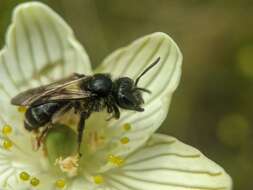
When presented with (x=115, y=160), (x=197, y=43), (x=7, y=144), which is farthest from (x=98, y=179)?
(x=197, y=43)

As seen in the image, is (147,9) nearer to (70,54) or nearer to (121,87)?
(70,54)

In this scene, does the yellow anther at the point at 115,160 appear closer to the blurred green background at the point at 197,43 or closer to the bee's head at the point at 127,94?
the bee's head at the point at 127,94

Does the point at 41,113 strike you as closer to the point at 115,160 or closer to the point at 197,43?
the point at 115,160

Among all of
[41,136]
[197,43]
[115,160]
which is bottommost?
[197,43]

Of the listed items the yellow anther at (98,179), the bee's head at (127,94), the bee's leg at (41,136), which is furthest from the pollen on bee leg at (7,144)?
the bee's head at (127,94)

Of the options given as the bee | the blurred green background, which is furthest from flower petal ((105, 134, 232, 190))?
the blurred green background
